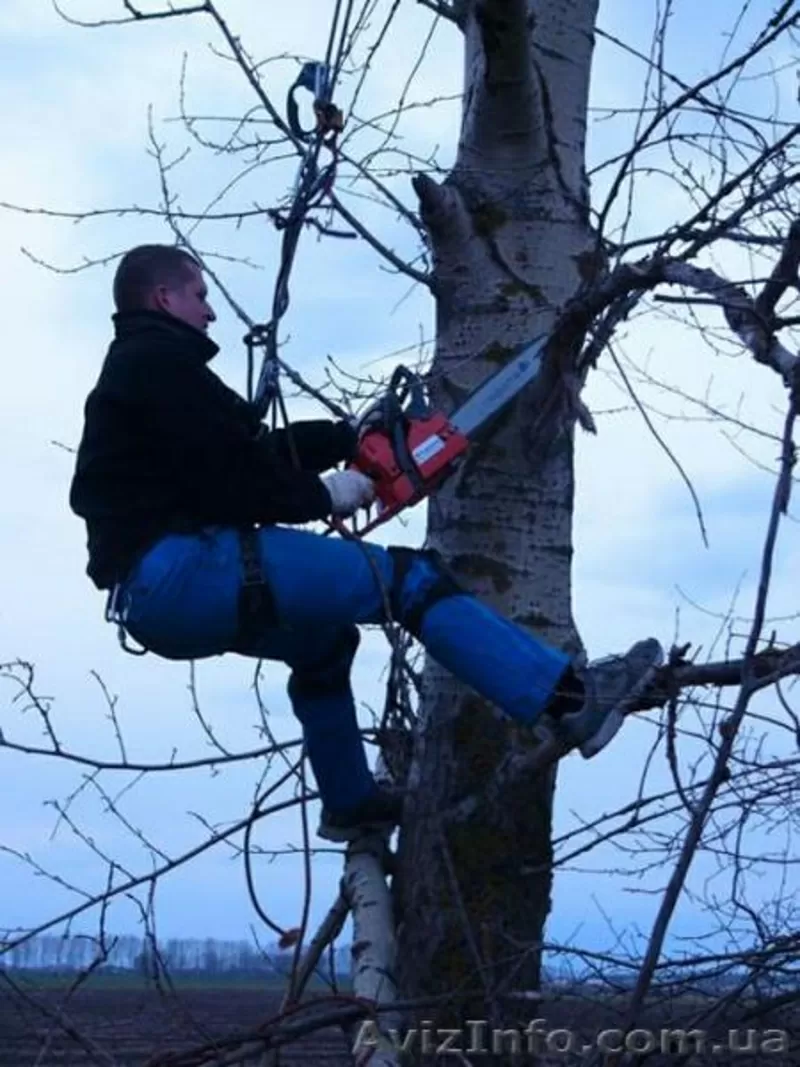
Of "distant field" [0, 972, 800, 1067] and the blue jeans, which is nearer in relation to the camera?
"distant field" [0, 972, 800, 1067]

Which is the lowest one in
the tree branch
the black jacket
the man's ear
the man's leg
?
the man's leg

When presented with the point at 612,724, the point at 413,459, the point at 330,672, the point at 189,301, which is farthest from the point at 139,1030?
the point at 189,301

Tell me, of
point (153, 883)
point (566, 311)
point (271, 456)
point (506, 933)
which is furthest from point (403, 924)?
point (566, 311)

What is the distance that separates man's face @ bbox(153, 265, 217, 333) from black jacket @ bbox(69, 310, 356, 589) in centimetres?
8

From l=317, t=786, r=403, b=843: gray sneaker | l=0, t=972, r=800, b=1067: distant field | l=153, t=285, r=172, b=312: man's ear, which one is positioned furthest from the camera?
l=317, t=786, r=403, b=843: gray sneaker

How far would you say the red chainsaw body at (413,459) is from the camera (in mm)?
5121

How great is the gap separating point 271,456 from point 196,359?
326mm

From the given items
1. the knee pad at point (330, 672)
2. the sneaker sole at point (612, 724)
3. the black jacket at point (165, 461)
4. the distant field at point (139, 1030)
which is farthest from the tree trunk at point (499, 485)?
the black jacket at point (165, 461)

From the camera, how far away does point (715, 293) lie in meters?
4.81

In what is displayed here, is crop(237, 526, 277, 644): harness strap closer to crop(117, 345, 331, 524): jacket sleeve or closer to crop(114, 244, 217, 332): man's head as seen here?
crop(117, 345, 331, 524): jacket sleeve

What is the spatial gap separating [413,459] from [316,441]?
9.6 inches

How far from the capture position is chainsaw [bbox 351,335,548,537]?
5.13 m

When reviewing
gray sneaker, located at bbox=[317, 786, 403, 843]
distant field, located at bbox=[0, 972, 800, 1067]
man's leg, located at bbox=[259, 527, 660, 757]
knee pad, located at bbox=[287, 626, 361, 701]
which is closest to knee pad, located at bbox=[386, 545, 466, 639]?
man's leg, located at bbox=[259, 527, 660, 757]

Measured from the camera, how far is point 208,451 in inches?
191
